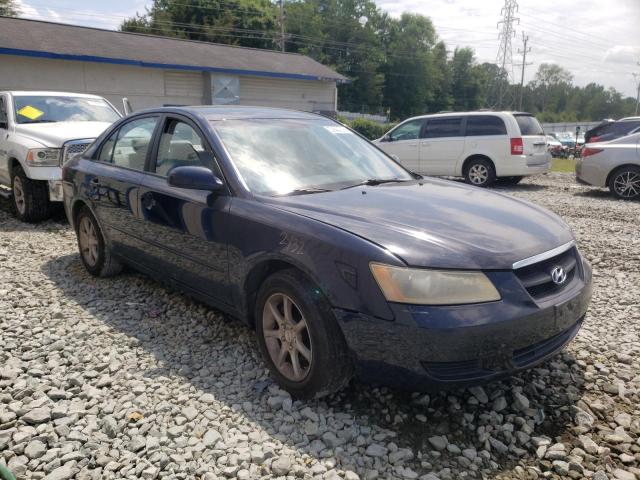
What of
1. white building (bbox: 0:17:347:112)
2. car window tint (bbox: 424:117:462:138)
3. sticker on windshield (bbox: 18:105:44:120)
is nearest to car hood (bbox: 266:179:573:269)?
sticker on windshield (bbox: 18:105:44:120)

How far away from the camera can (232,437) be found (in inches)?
103

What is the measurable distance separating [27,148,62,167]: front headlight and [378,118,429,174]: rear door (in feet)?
25.2

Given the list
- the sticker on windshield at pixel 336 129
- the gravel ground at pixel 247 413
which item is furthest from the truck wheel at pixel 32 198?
the sticker on windshield at pixel 336 129

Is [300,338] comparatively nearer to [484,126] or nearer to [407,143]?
[484,126]

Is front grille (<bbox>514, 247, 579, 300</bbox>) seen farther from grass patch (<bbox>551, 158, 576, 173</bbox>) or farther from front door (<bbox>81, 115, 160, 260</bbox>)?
grass patch (<bbox>551, 158, 576, 173</bbox>)

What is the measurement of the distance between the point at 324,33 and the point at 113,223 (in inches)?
2806

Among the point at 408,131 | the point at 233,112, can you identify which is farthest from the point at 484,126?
the point at 233,112

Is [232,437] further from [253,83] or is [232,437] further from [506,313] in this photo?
[253,83]

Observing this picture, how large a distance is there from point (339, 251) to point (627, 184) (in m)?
9.59

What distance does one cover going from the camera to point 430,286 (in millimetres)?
2395

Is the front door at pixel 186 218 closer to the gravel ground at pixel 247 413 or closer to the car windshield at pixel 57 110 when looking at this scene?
the gravel ground at pixel 247 413

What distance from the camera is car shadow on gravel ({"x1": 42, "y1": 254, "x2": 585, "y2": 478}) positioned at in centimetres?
249

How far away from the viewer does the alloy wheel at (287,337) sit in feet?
9.27

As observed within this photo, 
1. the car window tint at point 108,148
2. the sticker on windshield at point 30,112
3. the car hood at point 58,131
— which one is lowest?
the car window tint at point 108,148
